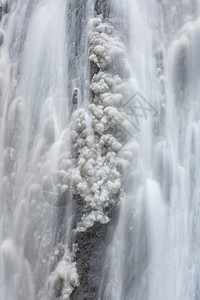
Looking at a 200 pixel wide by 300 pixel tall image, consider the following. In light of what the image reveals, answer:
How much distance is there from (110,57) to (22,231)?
3.53 ft

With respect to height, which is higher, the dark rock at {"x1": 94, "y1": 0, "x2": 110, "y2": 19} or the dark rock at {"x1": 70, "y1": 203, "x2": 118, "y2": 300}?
the dark rock at {"x1": 94, "y1": 0, "x2": 110, "y2": 19}

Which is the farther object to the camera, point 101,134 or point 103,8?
point 103,8

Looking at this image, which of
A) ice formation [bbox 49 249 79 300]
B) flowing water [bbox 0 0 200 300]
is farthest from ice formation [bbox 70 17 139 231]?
ice formation [bbox 49 249 79 300]

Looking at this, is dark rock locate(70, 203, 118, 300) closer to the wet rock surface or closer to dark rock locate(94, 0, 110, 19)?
the wet rock surface

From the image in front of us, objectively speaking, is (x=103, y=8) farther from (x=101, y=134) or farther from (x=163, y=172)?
(x=163, y=172)

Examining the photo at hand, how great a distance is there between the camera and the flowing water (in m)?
1.89

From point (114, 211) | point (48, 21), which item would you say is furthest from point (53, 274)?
point (48, 21)

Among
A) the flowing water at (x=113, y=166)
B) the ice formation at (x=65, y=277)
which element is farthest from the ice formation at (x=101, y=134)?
the ice formation at (x=65, y=277)

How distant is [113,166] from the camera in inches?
73.9

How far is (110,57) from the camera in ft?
6.41

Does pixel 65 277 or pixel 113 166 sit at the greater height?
pixel 113 166

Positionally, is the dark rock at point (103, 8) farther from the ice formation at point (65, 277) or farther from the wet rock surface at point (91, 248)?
Result: the ice formation at point (65, 277)

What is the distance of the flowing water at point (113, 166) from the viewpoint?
6.20 feet

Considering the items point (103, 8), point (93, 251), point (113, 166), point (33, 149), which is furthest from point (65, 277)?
point (103, 8)
